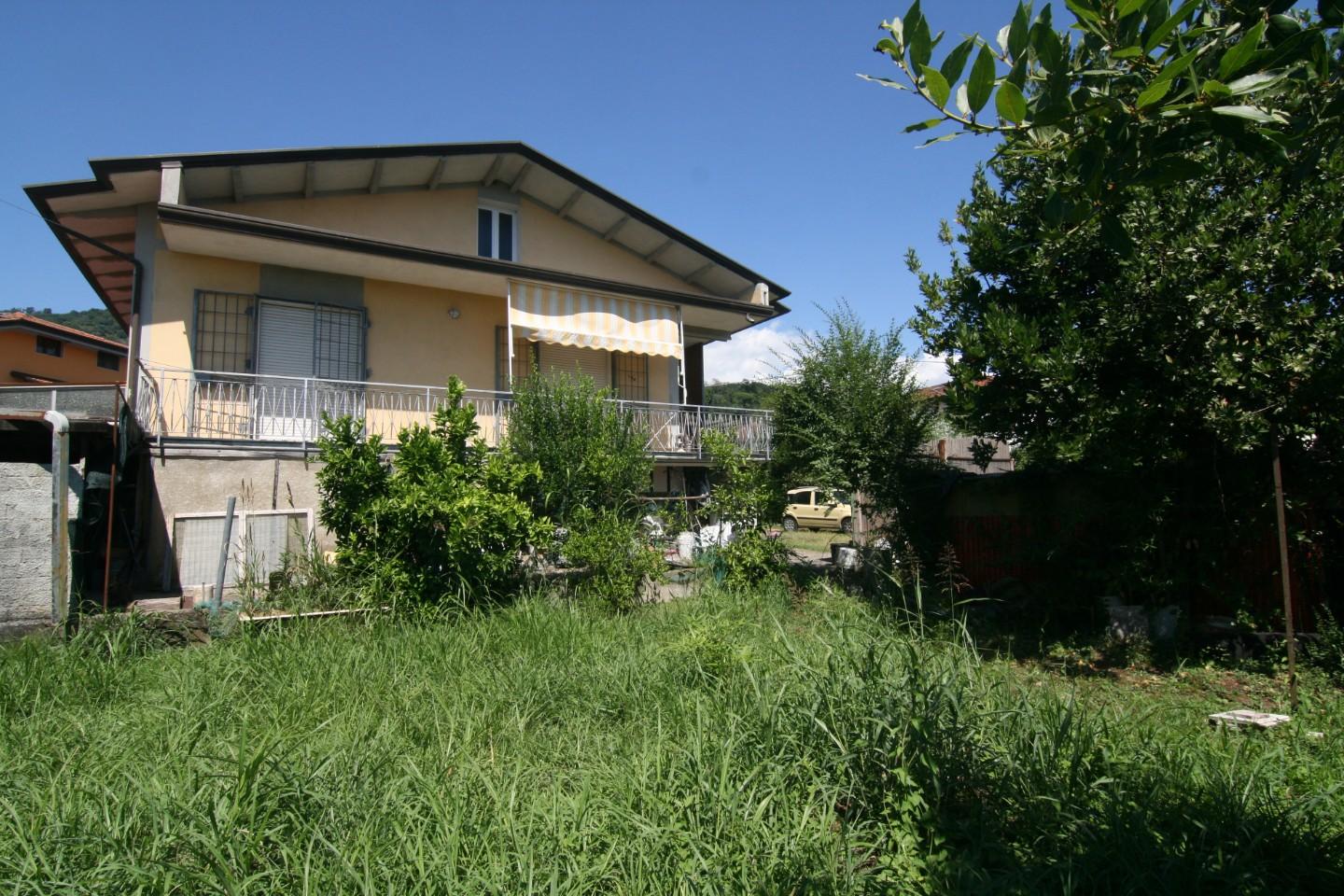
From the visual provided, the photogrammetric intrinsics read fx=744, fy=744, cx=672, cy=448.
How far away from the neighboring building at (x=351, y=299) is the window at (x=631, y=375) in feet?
0.14

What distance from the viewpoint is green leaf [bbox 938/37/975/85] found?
191cm

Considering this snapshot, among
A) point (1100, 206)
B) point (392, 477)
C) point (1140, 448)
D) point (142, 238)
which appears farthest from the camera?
point (142, 238)

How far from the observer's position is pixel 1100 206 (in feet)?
7.49

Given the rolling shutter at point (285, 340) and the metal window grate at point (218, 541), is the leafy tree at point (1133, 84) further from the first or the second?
the rolling shutter at point (285, 340)

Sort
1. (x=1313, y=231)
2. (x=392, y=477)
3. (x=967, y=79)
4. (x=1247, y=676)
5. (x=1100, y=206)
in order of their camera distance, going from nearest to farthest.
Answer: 1. (x=967, y=79)
2. (x=1100, y=206)
3. (x=1313, y=231)
4. (x=1247, y=676)
5. (x=392, y=477)

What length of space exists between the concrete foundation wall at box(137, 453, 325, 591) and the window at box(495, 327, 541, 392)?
4441 mm

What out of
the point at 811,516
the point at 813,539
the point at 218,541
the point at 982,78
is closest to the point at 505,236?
the point at 218,541

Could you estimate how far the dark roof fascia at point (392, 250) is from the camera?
9.53 meters

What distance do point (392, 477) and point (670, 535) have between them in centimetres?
347

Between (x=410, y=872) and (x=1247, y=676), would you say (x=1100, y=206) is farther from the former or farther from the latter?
(x=1247, y=676)

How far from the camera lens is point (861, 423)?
10008mm

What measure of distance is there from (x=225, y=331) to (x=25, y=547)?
17.8 ft

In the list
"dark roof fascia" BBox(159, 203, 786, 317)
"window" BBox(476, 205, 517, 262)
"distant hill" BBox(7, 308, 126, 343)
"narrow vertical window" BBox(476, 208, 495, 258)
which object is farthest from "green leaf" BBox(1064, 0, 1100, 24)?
"distant hill" BBox(7, 308, 126, 343)

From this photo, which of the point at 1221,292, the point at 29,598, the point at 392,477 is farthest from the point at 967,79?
the point at 29,598
